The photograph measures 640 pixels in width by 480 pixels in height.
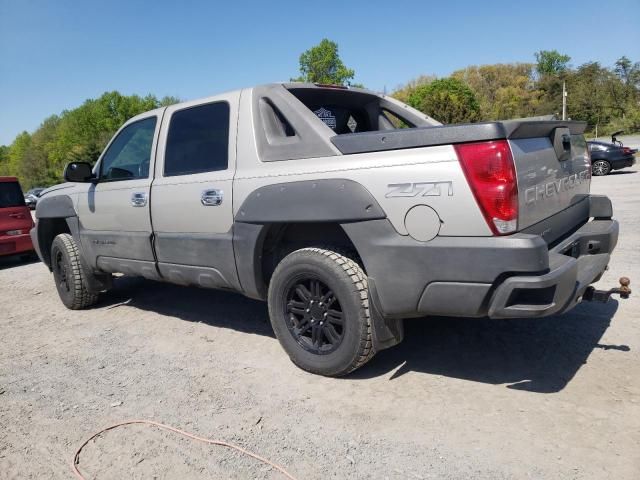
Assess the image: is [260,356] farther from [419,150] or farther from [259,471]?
[419,150]

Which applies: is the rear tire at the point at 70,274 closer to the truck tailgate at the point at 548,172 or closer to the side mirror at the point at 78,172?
the side mirror at the point at 78,172

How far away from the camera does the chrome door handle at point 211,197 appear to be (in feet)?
12.0

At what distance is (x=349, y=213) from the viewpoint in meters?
2.92

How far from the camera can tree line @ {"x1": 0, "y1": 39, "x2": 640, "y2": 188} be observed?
164 ft

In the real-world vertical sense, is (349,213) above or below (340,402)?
above

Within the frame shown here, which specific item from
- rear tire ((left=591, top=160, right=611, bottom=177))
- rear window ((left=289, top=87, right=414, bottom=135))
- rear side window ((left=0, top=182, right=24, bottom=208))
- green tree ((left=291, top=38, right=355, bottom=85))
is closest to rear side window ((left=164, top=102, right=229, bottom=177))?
rear window ((left=289, top=87, right=414, bottom=135))

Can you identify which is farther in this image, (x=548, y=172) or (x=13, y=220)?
(x=13, y=220)

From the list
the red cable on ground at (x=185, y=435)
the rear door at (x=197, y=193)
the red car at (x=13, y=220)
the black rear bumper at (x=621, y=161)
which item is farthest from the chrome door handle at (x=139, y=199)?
the black rear bumper at (x=621, y=161)

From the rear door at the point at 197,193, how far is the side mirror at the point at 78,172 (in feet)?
3.74

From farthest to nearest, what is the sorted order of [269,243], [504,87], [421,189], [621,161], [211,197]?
1. [504,87]
2. [621,161]
3. [211,197]
4. [269,243]
5. [421,189]

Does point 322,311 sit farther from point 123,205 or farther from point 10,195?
point 10,195

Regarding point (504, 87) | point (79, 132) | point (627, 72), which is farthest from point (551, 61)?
point (79, 132)

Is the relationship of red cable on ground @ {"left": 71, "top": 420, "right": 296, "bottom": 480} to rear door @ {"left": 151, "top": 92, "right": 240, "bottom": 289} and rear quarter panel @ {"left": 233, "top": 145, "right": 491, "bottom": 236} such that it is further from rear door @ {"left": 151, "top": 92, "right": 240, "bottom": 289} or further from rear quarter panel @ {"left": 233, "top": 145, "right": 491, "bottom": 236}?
rear quarter panel @ {"left": 233, "top": 145, "right": 491, "bottom": 236}

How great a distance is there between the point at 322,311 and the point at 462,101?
47.8 metres
